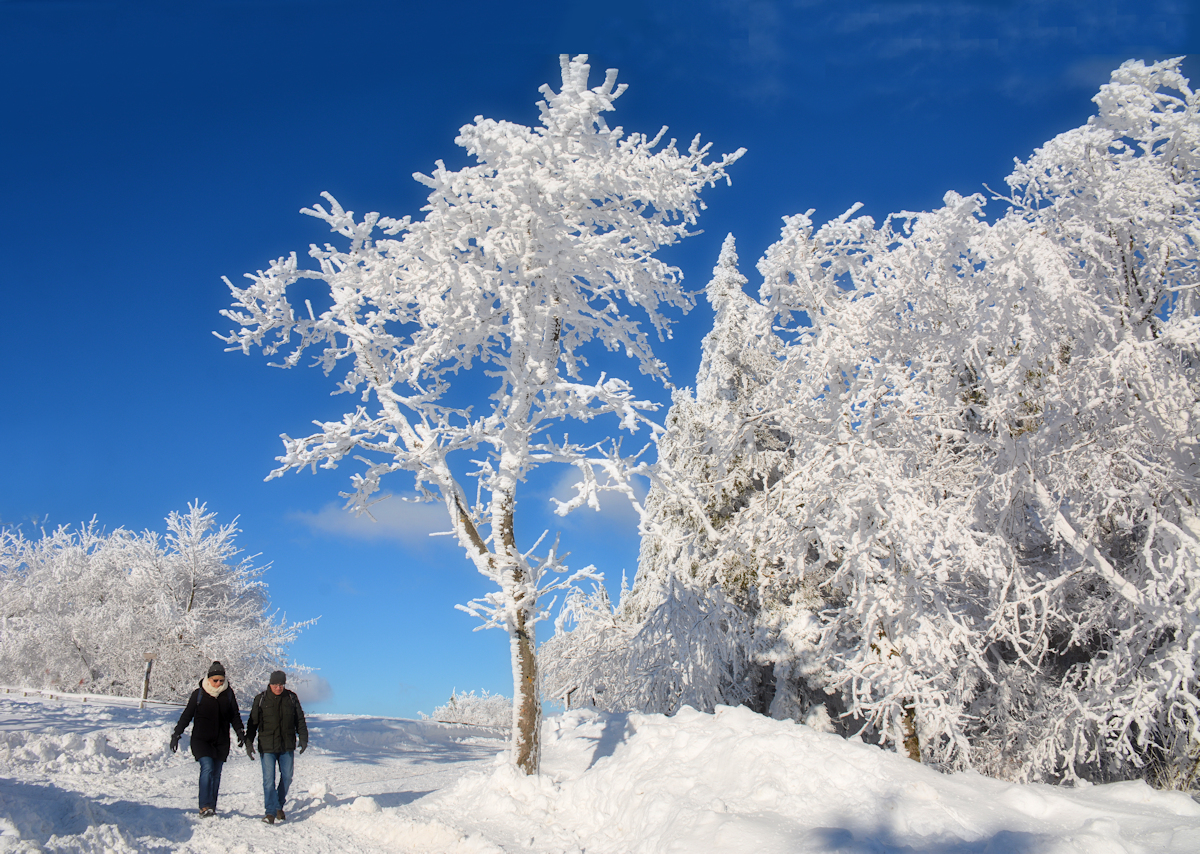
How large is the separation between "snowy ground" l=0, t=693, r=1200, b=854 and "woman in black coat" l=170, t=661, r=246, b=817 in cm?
28

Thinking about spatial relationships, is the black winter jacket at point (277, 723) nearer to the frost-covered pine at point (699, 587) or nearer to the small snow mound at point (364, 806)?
the small snow mound at point (364, 806)

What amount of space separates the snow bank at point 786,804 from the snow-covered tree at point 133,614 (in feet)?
66.4

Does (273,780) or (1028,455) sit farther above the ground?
(1028,455)

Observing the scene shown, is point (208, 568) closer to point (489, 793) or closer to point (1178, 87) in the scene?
point (489, 793)

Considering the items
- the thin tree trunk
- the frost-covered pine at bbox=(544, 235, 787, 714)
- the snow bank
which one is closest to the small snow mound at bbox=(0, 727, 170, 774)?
the snow bank

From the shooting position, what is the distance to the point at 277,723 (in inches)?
Result: 252

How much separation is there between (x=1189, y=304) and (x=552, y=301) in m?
7.30

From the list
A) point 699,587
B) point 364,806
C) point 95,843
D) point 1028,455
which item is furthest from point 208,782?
point 699,587

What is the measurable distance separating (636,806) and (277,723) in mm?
3563

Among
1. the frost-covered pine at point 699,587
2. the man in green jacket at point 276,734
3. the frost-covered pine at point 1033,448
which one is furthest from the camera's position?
the frost-covered pine at point 699,587

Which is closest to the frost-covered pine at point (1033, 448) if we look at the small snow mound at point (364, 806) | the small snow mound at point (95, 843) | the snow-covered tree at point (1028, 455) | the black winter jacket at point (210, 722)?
the snow-covered tree at point (1028, 455)

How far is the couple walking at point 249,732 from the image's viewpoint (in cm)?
597

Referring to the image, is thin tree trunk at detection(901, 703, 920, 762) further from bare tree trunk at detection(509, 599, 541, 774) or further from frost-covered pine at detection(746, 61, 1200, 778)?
bare tree trunk at detection(509, 599, 541, 774)

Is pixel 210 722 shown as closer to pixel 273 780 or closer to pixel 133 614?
pixel 273 780
